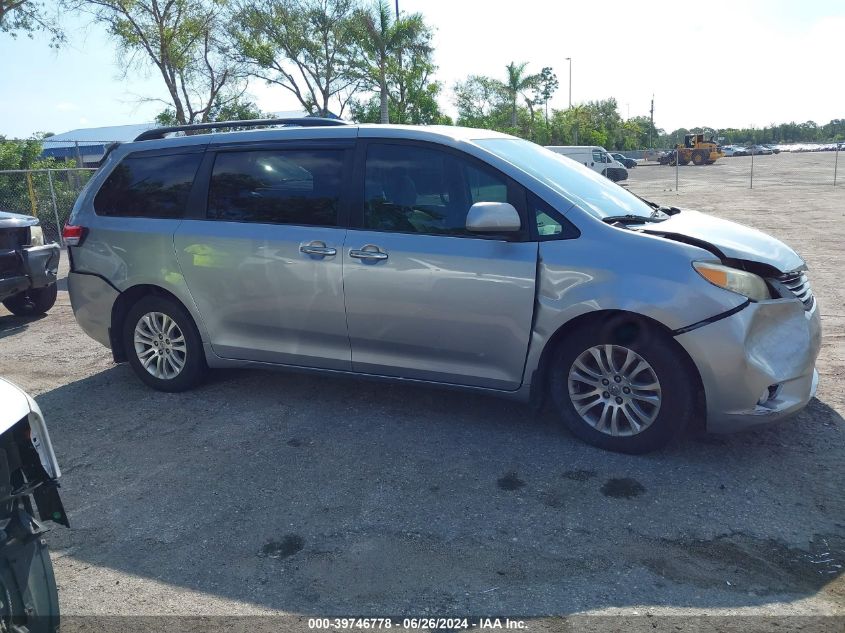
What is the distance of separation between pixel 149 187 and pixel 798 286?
448 cm

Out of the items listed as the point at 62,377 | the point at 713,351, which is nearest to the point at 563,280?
the point at 713,351

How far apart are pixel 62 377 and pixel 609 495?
4.76 meters

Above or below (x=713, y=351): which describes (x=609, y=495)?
below

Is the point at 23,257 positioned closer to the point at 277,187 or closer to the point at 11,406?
the point at 277,187

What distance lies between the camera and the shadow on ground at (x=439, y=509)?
3.15 meters

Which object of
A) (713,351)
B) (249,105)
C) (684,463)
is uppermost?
(249,105)

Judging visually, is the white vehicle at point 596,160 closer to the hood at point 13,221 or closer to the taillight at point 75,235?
the hood at point 13,221

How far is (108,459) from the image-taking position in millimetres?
4617

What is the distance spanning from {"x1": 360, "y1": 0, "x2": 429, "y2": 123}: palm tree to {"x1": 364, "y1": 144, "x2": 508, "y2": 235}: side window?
30228mm

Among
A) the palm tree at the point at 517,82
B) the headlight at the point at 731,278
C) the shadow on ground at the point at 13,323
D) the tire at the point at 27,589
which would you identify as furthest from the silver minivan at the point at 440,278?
the palm tree at the point at 517,82

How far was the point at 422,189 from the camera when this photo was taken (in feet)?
15.7

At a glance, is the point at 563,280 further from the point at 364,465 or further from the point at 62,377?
the point at 62,377

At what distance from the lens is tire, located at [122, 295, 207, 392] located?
18.1 feet

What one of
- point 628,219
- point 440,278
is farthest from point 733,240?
point 440,278
